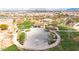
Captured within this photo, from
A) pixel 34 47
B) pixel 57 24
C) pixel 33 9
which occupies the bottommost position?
pixel 34 47

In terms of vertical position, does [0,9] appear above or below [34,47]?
above

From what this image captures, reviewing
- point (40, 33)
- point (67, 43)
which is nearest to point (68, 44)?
point (67, 43)

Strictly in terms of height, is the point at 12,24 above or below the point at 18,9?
below

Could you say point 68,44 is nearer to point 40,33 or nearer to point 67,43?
point 67,43

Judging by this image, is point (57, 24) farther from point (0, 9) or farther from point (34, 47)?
point (0, 9)
